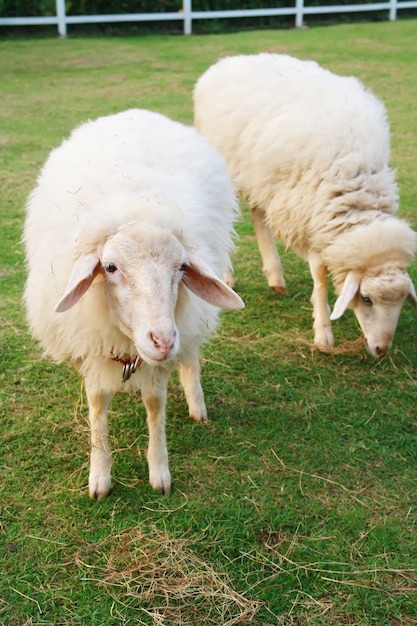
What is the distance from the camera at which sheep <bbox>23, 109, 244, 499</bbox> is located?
2.26m

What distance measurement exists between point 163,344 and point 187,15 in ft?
43.1

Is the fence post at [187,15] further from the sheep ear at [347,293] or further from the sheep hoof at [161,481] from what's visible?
the sheep hoof at [161,481]

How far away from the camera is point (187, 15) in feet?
45.9

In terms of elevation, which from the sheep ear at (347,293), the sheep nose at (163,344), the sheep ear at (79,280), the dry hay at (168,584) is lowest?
the dry hay at (168,584)

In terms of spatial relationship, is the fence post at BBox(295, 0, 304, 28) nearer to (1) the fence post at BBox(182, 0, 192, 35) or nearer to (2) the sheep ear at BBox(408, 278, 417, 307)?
(1) the fence post at BBox(182, 0, 192, 35)

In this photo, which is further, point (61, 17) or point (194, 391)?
point (61, 17)

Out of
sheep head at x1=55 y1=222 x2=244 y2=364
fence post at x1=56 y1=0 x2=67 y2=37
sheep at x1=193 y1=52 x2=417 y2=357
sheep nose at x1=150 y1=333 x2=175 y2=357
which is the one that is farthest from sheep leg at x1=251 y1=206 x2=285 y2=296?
fence post at x1=56 y1=0 x2=67 y2=37

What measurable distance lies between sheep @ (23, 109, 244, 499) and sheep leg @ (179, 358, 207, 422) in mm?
413

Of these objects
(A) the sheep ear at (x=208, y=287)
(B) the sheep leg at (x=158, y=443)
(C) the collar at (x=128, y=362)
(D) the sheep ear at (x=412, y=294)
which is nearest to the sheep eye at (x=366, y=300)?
(D) the sheep ear at (x=412, y=294)

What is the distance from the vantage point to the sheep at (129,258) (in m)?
2.26

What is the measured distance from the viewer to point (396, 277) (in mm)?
3564

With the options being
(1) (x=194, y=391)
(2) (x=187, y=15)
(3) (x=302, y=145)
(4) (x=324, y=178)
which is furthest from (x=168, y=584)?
(2) (x=187, y=15)

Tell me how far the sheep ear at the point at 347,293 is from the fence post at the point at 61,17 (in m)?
11.2

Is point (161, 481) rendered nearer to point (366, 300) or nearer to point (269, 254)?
point (366, 300)
